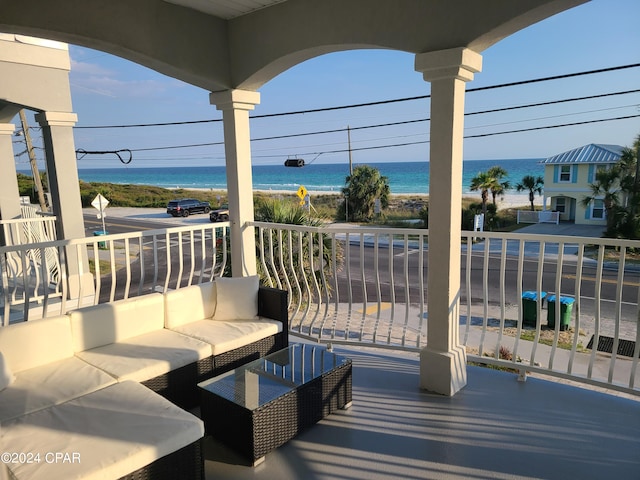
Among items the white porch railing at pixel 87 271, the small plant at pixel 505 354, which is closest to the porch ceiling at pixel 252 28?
the white porch railing at pixel 87 271

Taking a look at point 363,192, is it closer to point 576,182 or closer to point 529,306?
point 576,182

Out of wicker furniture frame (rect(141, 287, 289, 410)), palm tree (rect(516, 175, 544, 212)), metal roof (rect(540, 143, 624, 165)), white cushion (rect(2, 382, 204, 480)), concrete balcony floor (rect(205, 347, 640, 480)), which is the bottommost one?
concrete balcony floor (rect(205, 347, 640, 480))

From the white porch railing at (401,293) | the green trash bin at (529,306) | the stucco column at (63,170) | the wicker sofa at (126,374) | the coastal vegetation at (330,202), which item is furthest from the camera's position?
the coastal vegetation at (330,202)

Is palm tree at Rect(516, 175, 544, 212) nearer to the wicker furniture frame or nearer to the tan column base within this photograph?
the tan column base

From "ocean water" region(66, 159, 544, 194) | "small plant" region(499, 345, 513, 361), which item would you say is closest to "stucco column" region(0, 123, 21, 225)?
"small plant" region(499, 345, 513, 361)

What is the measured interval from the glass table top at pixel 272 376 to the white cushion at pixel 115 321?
797 mm

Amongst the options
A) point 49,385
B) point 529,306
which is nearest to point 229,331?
point 49,385

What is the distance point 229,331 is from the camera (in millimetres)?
2934

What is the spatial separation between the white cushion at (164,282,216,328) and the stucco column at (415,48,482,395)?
1670mm

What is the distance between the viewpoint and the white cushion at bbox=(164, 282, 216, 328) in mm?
3020

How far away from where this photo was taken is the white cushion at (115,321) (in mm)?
2564

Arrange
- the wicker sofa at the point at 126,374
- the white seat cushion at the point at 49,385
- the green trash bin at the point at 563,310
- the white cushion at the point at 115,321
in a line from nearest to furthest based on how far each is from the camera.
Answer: the wicker sofa at the point at 126,374
the white seat cushion at the point at 49,385
the white cushion at the point at 115,321
the green trash bin at the point at 563,310

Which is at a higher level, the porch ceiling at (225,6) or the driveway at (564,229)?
the porch ceiling at (225,6)

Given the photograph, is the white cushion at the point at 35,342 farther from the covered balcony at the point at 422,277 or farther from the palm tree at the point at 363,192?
the palm tree at the point at 363,192
